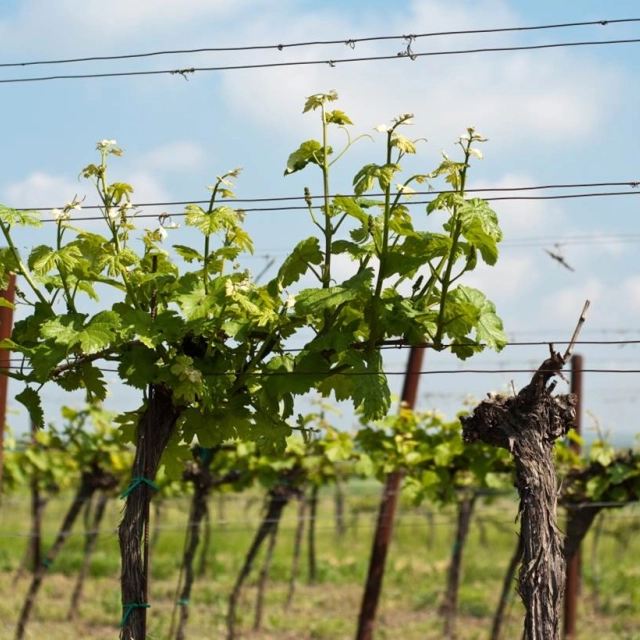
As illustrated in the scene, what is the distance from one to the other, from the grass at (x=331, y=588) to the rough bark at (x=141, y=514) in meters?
4.71

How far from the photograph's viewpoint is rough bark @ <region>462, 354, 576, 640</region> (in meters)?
4.66

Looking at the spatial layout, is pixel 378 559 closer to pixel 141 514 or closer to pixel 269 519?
pixel 269 519

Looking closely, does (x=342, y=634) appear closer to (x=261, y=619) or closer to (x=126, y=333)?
(x=261, y=619)

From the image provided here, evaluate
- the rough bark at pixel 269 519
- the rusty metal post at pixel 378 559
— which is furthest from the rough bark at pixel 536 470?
the rough bark at pixel 269 519

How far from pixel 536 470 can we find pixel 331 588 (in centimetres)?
1130

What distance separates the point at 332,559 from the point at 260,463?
7772 mm

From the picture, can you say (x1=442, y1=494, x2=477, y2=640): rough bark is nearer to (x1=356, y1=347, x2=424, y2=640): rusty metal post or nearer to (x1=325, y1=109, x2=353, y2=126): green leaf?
(x1=356, y1=347, x2=424, y2=640): rusty metal post

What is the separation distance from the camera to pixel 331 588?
15.6 m

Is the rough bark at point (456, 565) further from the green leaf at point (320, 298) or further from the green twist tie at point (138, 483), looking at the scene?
the green leaf at point (320, 298)

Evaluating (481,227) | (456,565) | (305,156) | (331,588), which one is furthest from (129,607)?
(331,588)

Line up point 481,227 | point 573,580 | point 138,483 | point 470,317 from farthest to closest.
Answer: point 573,580
point 138,483
point 470,317
point 481,227

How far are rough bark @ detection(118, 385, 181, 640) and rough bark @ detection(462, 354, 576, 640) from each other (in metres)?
1.42

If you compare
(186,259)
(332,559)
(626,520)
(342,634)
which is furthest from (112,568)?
(186,259)

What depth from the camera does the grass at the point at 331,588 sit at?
41.1ft
